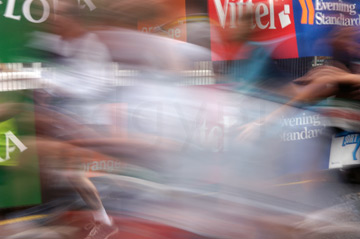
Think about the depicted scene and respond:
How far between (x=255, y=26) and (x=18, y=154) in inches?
60.8

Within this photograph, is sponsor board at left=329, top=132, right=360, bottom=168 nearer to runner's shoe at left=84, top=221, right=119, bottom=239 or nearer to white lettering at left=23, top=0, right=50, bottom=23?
runner's shoe at left=84, top=221, right=119, bottom=239

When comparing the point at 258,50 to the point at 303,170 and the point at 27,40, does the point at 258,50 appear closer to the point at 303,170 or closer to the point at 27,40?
the point at 303,170

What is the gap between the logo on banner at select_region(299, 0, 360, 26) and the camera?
9.97 ft

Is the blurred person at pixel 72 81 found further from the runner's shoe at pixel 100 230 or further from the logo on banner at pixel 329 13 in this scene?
the logo on banner at pixel 329 13

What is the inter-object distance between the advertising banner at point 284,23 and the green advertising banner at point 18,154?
42.7 inches

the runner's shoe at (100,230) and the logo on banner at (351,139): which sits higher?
the logo on banner at (351,139)

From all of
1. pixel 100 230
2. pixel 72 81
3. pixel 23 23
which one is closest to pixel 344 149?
pixel 100 230

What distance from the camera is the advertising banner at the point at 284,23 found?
8.48ft

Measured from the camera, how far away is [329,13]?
10.2 feet

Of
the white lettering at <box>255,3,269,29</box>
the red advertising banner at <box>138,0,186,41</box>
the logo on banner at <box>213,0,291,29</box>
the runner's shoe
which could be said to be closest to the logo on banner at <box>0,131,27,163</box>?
the runner's shoe

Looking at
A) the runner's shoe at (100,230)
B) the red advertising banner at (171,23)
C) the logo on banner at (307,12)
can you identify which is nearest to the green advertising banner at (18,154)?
the runner's shoe at (100,230)

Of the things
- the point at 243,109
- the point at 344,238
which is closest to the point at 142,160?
the point at 243,109

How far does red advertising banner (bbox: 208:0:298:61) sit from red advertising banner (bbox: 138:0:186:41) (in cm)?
20

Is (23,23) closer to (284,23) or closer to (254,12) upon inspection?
(254,12)
